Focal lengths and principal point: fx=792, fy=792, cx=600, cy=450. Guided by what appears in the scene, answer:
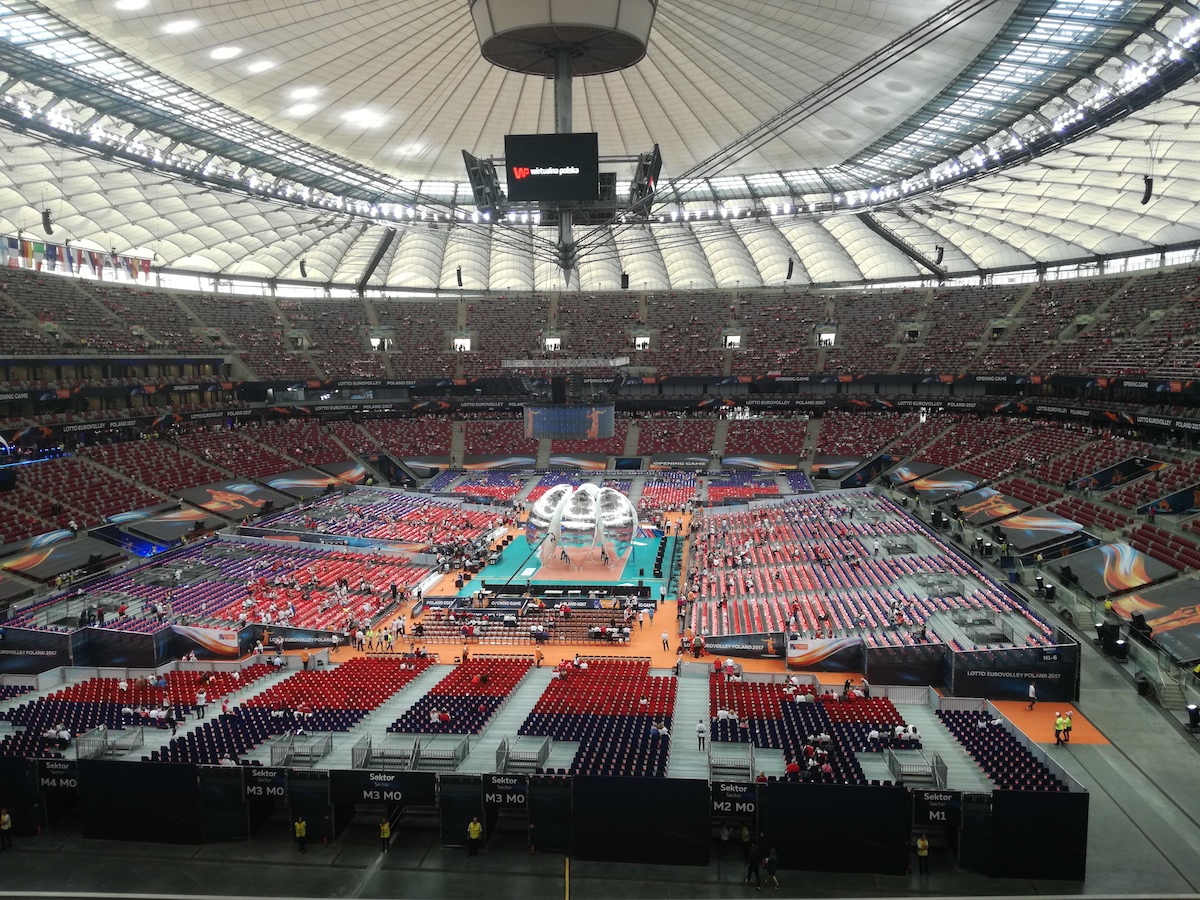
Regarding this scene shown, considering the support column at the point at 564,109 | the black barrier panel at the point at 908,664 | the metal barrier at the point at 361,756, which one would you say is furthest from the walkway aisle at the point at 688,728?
the support column at the point at 564,109

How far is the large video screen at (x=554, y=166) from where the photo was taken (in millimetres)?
30578

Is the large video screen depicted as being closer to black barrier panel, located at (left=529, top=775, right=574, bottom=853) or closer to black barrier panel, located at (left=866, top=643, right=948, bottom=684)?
black barrier panel, located at (left=866, top=643, right=948, bottom=684)

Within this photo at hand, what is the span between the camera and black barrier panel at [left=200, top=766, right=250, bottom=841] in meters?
18.7

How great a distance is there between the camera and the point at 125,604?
34.5m

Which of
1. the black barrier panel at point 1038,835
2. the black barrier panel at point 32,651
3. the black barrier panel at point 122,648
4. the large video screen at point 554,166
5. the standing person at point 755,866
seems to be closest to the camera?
the black barrier panel at point 1038,835

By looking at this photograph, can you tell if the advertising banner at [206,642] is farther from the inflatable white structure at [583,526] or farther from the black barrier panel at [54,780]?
the inflatable white structure at [583,526]

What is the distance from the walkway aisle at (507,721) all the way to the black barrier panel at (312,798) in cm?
315

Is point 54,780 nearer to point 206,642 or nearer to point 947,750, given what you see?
point 206,642

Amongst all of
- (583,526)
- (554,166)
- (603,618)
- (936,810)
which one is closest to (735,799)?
(936,810)

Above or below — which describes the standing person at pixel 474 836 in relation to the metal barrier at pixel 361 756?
below

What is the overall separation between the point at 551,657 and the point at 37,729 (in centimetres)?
1706

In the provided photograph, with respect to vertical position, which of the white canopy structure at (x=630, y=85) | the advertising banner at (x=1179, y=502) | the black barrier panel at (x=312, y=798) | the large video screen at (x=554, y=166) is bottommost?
the black barrier panel at (x=312, y=798)

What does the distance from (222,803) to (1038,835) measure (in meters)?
18.3

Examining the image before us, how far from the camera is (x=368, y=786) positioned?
18.8 metres
